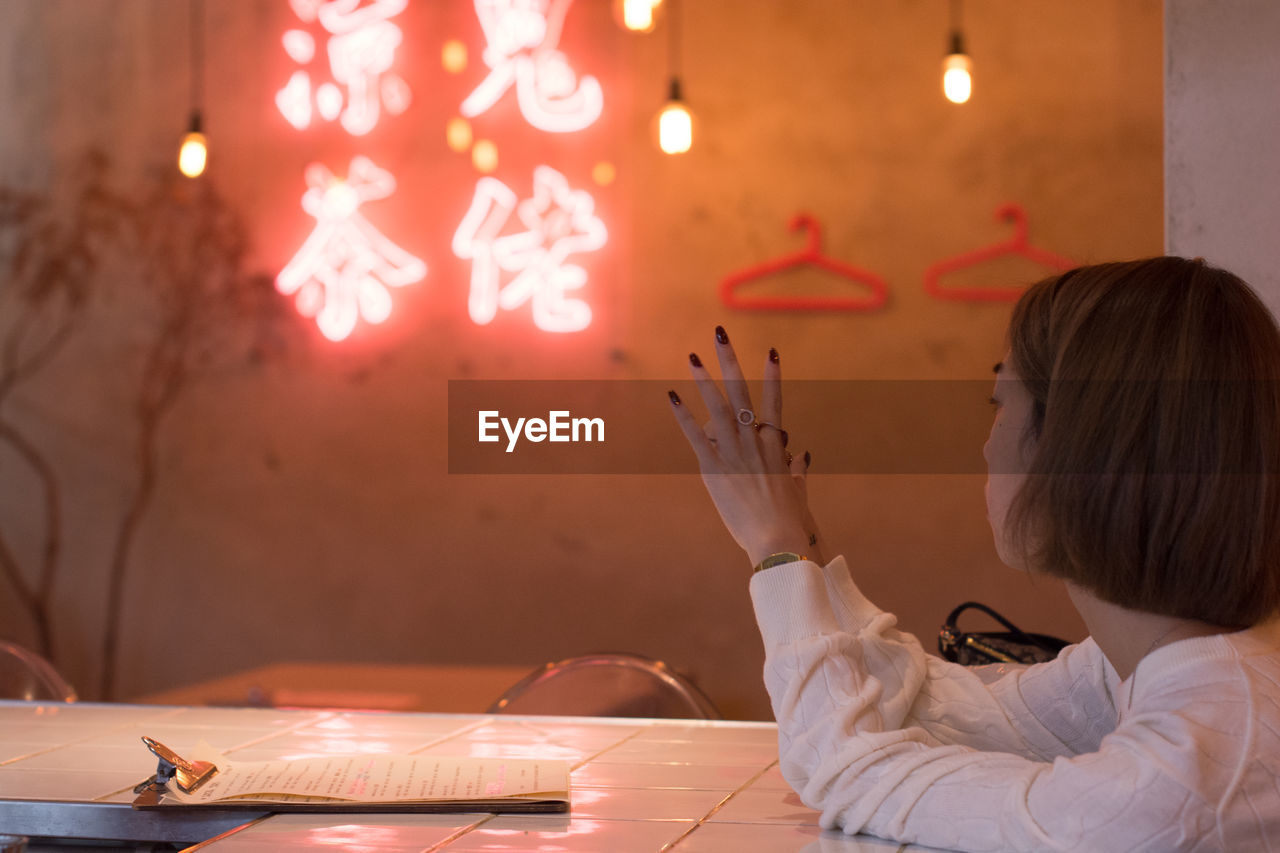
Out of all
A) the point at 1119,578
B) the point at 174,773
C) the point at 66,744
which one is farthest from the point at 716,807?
the point at 66,744

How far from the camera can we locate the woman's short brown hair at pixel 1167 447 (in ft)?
3.34

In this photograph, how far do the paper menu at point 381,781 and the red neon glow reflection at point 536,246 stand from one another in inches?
96.0

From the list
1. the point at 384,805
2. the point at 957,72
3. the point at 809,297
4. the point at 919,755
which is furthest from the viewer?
the point at 809,297

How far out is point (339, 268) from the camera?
386 cm

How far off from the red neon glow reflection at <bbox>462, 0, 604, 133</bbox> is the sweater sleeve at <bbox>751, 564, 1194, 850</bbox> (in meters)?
2.75

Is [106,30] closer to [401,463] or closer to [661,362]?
[401,463]

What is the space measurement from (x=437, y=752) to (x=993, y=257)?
103 inches

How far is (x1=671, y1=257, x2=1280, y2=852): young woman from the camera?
95 cm

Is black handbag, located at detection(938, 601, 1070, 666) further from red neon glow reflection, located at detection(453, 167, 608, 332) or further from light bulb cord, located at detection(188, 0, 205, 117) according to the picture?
light bulb cord, located at detection(188, 0, 205, 117)

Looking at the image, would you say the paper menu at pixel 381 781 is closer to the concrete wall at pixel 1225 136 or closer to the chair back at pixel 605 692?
the chair back at pixel 605 692

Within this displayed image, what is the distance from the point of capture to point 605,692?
2.06 meters

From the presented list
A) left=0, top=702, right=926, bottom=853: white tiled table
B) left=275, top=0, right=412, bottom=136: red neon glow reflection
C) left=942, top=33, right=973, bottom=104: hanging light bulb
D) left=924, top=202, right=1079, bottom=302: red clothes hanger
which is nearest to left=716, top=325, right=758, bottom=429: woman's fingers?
left=0, top=702, right=926, bottom=853: white tiled table

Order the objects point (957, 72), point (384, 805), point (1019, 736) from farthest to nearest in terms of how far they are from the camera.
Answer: point (957, 72) → point (1019, 736) → point (384, 805)

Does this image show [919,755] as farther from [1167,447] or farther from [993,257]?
[993,257]
